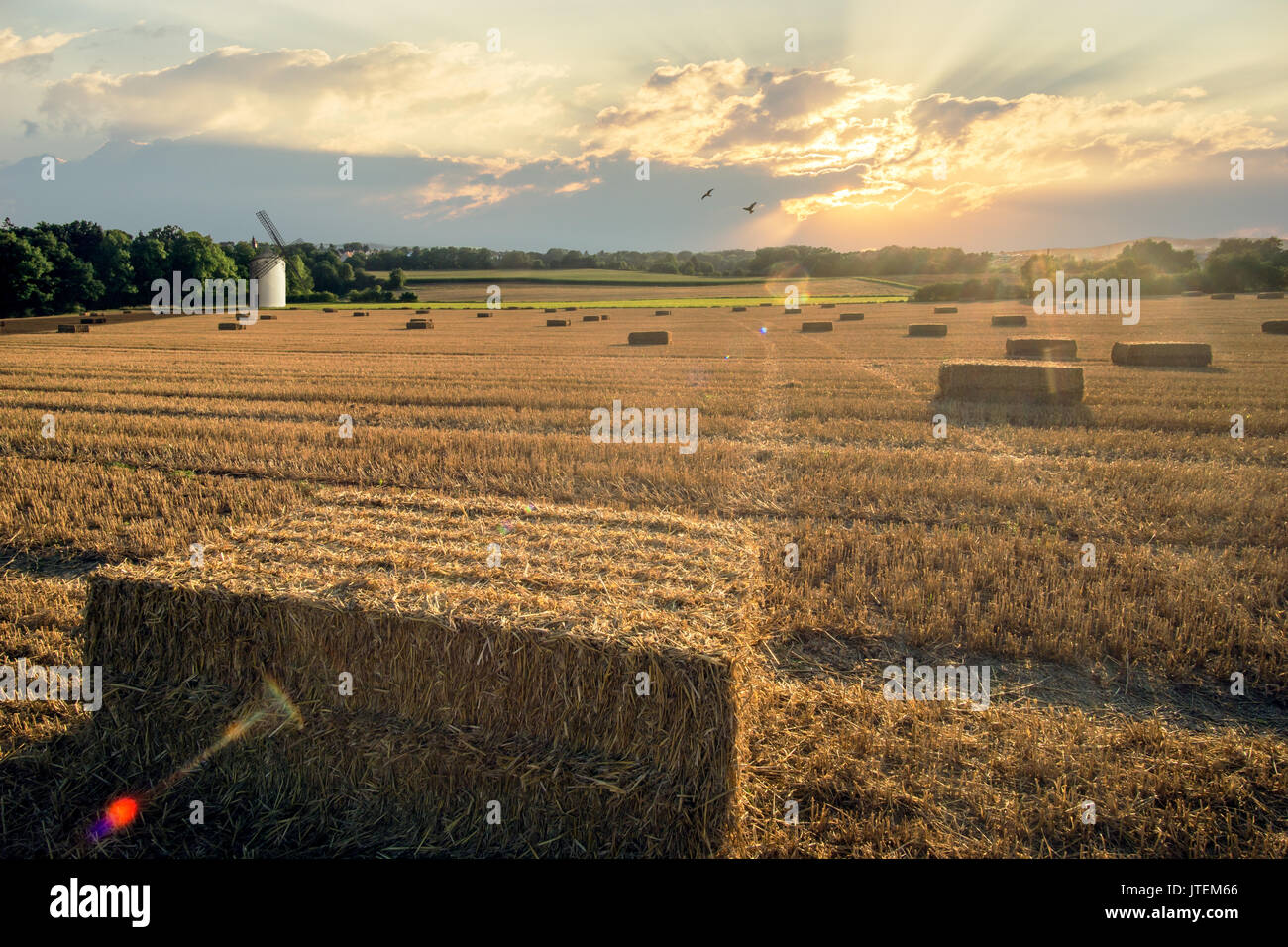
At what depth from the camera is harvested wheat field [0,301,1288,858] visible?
3770mm

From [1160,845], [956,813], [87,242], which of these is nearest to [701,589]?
[956,813]

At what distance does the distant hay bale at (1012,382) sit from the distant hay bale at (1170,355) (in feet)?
25.9

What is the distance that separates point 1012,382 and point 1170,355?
9.02 meters

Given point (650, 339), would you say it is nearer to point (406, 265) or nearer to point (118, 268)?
point (118, 268)

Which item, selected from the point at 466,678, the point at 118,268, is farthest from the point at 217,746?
the point at 118,268

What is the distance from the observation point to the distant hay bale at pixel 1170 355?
21.6 meters

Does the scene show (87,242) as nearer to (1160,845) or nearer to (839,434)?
(839,434)

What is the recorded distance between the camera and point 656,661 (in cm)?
360

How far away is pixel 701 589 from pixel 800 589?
2.56m

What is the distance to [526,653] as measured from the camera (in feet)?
12.3

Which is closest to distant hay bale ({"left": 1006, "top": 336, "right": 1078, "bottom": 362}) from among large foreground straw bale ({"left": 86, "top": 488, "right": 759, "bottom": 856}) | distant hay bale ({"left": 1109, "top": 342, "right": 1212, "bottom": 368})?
distant hay bale ({"left": 1109, "top": 342, "right": 1212, "bottom": 368})

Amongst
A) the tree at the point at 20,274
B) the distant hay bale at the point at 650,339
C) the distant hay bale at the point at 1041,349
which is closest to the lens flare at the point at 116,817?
the distant hay bale at the point at 1041,349
